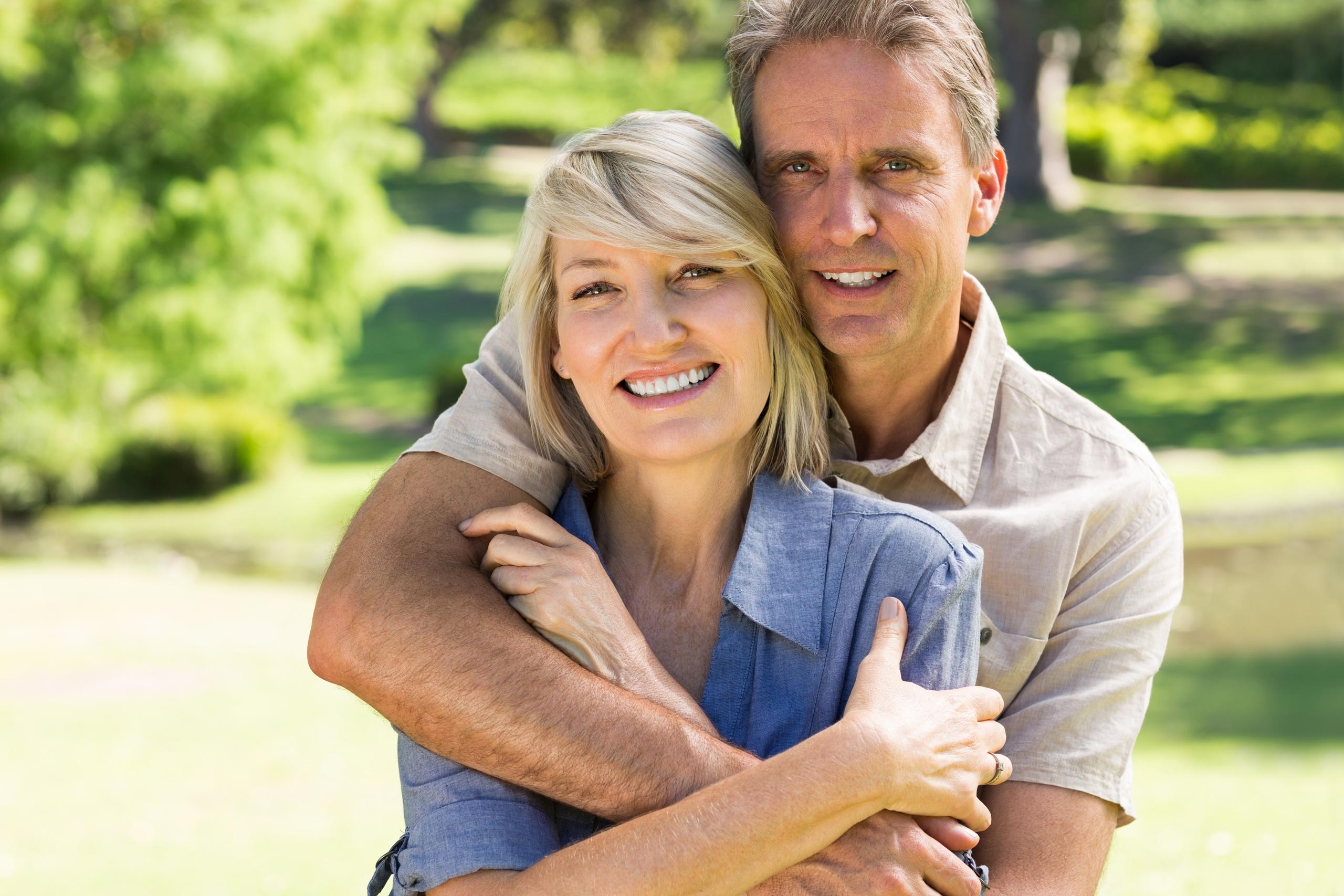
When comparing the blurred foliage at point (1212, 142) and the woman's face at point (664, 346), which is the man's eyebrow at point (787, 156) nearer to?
the woman's face at point (664, 346)

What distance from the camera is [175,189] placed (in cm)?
1568

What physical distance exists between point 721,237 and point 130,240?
1456 cm

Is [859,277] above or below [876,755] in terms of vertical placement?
above

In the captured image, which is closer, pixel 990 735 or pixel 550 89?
pixel 990 735

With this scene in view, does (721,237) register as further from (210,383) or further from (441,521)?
(210,383)

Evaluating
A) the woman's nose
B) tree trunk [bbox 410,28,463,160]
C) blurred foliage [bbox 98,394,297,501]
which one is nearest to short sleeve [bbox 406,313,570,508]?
the woman's nose

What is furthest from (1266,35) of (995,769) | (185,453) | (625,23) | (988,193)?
(995,769)

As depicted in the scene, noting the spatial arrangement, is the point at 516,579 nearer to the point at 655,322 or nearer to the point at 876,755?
the point at 655,322

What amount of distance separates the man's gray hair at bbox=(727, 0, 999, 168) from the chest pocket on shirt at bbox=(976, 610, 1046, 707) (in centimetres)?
92

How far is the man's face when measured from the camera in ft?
9.00

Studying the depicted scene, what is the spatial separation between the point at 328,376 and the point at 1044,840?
16.2 meters

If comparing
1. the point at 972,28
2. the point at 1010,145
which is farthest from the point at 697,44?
the point at 972,28

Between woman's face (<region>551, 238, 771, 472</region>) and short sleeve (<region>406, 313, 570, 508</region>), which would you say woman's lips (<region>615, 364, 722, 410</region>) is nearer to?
woman's face (<region>551, 238, 771, 472</region>)

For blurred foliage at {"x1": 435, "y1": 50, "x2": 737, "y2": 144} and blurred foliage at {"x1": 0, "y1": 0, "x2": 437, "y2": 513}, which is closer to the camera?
blurred foliage at {"x1": 0, "y1": 0, "x2": 437, "y2": 513}
